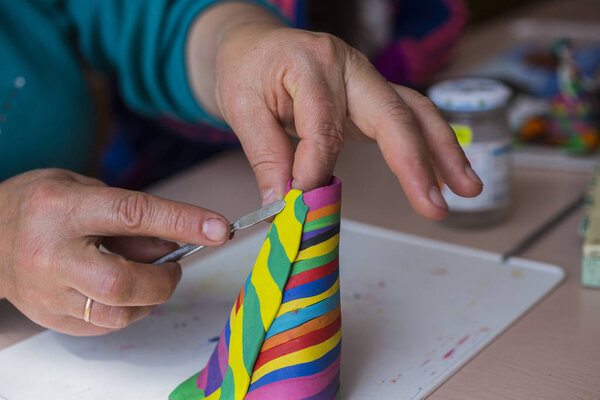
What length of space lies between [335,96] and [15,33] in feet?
1.77

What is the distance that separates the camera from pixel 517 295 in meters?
0.69

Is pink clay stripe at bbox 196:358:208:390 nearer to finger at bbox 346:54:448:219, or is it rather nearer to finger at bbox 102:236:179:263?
finger at bbox 102:236:179:263

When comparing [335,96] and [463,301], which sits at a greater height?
[335,96]

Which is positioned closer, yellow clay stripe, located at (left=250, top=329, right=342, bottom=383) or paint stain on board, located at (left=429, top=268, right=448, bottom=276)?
yellow clay stripe, located at (left=250, top=329, right=342, bottom=383)

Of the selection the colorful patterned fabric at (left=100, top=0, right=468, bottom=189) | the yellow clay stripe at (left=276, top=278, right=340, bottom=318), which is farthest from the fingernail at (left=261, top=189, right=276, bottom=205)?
the colorful patterned fabric at (left=100, top=0, right=468, bottom=189)

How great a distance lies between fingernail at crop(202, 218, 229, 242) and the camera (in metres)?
0.52

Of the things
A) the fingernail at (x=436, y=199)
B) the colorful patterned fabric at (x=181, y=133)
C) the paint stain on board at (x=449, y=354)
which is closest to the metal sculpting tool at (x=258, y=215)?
the fingernail at (x=436, y=199)

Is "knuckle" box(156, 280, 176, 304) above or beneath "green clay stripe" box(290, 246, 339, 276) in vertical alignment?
beneath

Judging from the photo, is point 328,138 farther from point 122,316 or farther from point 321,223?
point 122,316

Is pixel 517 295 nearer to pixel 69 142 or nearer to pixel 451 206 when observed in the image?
pixel 451 206

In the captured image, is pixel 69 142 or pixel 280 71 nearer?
pixel 280 71

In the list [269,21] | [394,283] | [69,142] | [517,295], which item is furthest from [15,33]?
[517,295]

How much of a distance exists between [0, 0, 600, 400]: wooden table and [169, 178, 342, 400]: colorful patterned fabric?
0.38ft

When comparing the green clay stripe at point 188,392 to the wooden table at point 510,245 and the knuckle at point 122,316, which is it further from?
the wooden table at point 510,245
